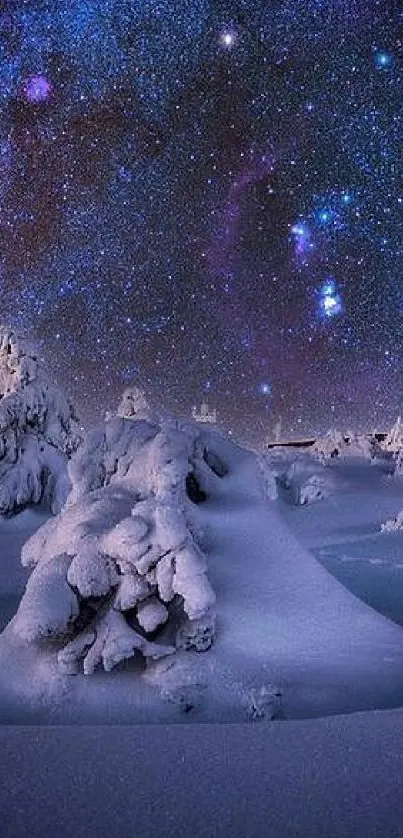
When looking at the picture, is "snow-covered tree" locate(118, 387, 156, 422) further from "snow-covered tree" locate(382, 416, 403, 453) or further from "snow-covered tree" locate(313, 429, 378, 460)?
"snow-covered tree" locate(382, 416, 403, 453)

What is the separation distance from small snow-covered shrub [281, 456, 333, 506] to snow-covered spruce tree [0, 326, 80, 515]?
7835 mm

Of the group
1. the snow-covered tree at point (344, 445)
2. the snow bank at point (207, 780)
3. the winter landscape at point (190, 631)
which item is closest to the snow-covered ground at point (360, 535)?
the winter landscape at point (190, 631)

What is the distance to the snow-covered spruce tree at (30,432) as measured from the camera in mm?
20250

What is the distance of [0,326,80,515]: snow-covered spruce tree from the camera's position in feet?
66.4

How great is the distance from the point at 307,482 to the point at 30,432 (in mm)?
9366

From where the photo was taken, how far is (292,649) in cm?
559

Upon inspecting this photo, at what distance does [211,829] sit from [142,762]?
0.67 meters

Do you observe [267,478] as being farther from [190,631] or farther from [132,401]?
[132,401]

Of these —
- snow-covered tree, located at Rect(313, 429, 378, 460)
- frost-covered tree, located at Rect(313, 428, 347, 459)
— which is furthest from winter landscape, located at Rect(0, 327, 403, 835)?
frost-covered tree, located at Rect(313, 428, 347, 459)

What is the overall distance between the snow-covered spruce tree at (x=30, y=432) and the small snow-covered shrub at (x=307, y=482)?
25.7 ft

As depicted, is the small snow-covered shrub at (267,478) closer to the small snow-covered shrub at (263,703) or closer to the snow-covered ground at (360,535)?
the snow-covered ground at (360,535)

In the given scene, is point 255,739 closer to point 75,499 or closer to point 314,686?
point 314,686

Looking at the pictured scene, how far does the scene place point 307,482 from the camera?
22219mm

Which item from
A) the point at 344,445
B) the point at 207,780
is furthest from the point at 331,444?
the point at 207,780
